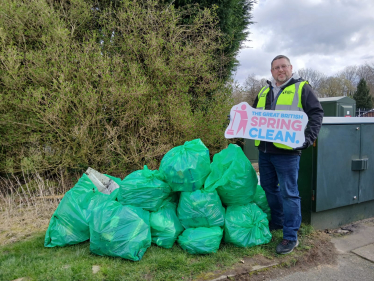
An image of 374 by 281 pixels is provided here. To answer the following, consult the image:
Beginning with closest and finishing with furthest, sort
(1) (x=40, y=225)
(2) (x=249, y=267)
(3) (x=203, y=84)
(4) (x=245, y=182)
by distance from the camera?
(2) (x=249, y=267) < (4) (x=245, y=182) < (1) (x=40, y=225) < (3) (x=203, y=84)

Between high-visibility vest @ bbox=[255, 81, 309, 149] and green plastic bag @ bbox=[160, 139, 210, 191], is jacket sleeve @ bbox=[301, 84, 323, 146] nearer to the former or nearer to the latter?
high-visibility vest @ bbox=[255, 81, 309, 149]

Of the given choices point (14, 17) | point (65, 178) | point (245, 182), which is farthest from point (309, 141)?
point (14, 17)

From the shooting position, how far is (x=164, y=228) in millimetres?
2508

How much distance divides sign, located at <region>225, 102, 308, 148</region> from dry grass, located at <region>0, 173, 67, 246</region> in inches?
100

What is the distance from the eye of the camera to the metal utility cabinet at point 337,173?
2.93 metres

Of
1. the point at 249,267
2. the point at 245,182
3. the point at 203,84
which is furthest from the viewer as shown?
the point at 203,84

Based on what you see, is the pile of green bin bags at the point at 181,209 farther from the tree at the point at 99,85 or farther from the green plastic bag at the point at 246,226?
the tree at the point at 99,85

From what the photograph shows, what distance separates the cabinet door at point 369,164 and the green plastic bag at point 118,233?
2595mm

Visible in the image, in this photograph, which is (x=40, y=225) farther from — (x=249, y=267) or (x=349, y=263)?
(x=349, y=263)

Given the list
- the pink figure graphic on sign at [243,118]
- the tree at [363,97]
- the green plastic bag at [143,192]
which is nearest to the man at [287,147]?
the pink figure graphic on sign at [243,118]

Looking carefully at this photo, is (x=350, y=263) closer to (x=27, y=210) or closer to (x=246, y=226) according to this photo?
(x=246, y=226)

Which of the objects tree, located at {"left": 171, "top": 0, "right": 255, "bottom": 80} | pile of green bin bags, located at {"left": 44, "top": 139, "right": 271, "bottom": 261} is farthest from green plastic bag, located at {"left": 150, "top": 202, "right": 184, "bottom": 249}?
tree, located at {"left": 171, "top": 0, "right": 255, "bottom": 80}

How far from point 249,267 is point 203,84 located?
3.48 metres

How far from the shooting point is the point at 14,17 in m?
4.24
